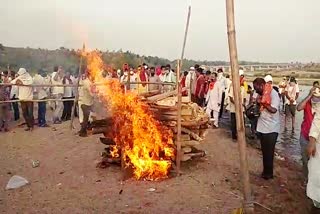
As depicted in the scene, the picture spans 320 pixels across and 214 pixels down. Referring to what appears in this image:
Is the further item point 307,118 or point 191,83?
point 191,83

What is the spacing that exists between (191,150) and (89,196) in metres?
2.63

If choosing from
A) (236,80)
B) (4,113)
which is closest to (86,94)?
(4,113)

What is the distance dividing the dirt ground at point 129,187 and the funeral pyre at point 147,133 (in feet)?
1.10

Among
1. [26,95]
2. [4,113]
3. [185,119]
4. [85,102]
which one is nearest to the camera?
[185,119]

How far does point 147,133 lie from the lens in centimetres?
830

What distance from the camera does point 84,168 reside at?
8.99 meters

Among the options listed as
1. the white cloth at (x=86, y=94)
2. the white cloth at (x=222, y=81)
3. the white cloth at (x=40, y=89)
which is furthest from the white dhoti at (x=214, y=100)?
the white cloth at (x=40, y=89)

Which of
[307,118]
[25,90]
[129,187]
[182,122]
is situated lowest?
[129,187]

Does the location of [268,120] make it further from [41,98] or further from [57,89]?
[57,89]

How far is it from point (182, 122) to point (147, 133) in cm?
79

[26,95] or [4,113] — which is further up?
[26,95]

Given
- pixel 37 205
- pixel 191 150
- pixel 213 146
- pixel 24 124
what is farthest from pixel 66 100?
pixel 37 205

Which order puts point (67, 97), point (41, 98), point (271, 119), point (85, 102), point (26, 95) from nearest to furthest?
1. point (271, 119)
2. point (85, 102)
3. point (26, 95)
4. point (41, 98)
5. point (67, 97)

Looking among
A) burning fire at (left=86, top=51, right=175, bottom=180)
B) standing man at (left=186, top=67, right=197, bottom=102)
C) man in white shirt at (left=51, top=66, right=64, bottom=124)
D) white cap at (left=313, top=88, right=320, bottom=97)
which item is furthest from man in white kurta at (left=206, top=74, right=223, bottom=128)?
white cap at (left=313, top=88, right=320, bottom=97)
